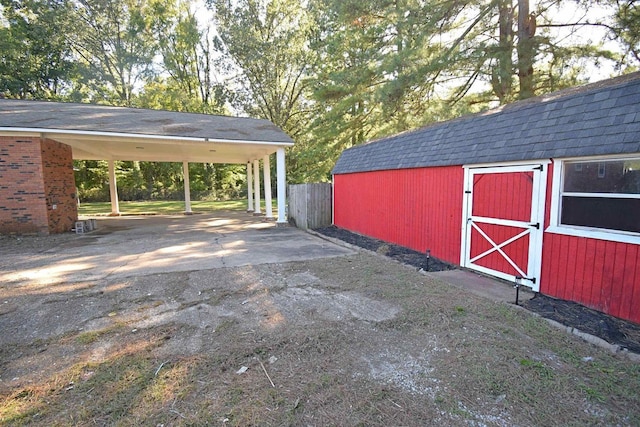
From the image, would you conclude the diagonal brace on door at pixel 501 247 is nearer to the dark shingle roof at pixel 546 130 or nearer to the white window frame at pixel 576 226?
the white window frame at pixel 576 226

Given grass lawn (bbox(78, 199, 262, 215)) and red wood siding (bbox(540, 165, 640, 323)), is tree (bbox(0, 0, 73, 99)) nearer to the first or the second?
grass lawn (bbox(78, 199, 262, 215))

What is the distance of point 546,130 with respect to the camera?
14.5 ft

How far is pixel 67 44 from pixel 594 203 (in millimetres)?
34152

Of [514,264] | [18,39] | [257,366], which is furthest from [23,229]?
[18,39]

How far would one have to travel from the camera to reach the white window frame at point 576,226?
3.46 meters

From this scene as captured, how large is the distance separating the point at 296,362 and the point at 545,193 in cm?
414

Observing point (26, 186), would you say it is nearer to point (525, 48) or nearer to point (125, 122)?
point (125, 122)

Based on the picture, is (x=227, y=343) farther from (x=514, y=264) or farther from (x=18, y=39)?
(x=18, y=39)

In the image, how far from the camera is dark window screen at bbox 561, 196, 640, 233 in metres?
3.49

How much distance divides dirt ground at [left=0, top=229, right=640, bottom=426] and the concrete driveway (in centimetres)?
125

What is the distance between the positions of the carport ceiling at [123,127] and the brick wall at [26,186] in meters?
0.41

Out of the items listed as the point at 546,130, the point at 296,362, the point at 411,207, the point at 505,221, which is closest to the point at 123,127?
the point at 411,207

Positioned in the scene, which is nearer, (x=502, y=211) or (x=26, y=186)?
(x=502, y=211)

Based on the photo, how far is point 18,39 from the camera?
22406 millimetres
